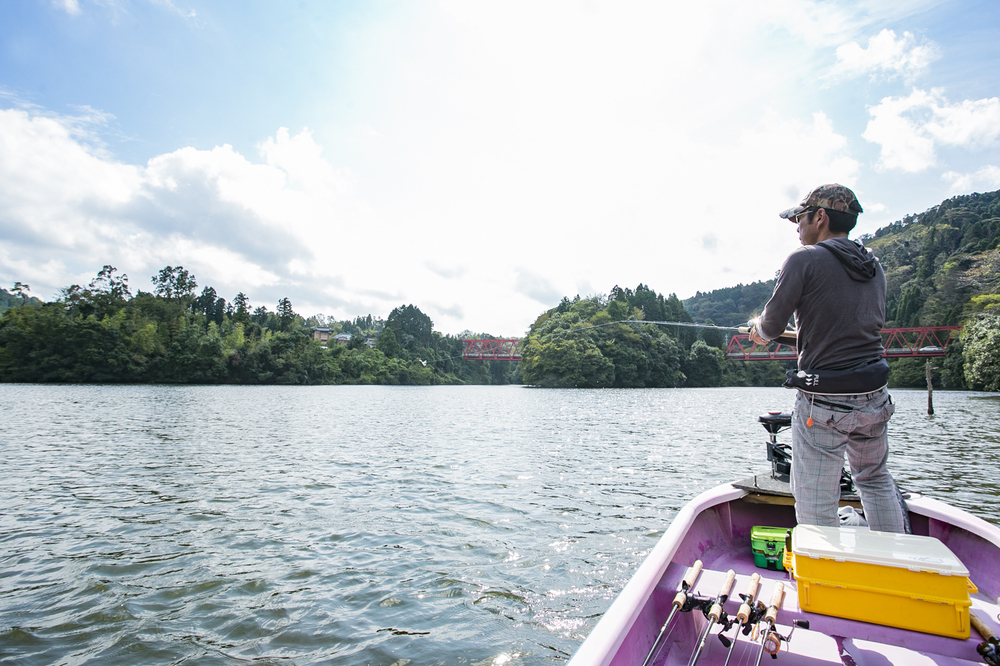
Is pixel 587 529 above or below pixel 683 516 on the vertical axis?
below

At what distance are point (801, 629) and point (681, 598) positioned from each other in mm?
960

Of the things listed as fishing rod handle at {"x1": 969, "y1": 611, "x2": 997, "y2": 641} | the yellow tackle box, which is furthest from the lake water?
fishing rod handle at {"x1": 969, "y1": 611, "x2": 997, "y2": 641}

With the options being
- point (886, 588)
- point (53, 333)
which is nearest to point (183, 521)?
point (886, 588)

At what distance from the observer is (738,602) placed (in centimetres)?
281

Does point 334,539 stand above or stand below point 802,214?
below

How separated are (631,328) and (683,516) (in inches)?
2973

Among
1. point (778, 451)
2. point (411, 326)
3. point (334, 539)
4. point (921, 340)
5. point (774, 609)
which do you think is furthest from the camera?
point (411, 326)

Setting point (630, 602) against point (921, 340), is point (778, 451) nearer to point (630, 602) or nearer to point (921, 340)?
point (630, 602)

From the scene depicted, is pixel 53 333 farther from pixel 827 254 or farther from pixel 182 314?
pixel 827 254

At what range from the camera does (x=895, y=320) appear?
73688mm

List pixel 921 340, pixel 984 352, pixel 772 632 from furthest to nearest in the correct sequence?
pixel 921 340 → pixel 984 352 → pixel 772 632

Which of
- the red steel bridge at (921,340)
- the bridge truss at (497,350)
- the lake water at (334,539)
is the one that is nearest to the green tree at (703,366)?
the red steel bridge at (921,340)

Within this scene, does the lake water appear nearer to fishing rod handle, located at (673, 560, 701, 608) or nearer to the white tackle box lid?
fishing rod handle, located at (673, 560, 701, 608)

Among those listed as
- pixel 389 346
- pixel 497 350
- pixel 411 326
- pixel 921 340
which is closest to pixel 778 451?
pixel 921 340
